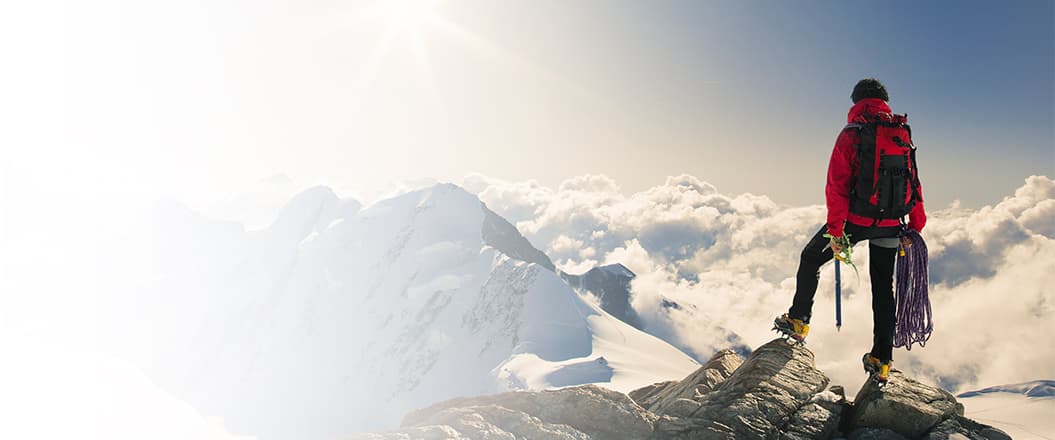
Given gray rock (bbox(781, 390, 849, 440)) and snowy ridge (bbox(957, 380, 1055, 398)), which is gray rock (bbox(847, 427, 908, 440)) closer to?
Result: gray rock (bbox(781, 390, 849, 440))

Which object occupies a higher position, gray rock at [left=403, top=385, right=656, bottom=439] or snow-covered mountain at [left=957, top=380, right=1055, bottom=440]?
snow-covered mountain at [left=957, top=380, right=1055, bottom=440]

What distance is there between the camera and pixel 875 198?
802 cm

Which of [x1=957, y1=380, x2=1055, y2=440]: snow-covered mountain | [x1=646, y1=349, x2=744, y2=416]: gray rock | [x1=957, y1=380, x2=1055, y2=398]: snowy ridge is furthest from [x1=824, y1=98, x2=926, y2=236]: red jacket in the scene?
[x1=957, y1=380, x2=1055, y2=398]: snowy ridge

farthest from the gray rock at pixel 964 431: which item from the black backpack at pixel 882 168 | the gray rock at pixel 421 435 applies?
the gray rock at pixel 421 435

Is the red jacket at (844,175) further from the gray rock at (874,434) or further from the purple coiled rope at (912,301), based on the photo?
the gray rock at (874,434)

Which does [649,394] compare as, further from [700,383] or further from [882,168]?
[882,168]

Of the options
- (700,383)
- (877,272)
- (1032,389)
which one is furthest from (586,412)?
(1032,389)

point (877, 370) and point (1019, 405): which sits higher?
point (1019, 405)

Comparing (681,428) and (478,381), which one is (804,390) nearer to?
(681,428)

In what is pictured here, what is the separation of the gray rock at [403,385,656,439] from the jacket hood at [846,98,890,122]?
6354 mm

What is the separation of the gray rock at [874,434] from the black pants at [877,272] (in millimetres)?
1305

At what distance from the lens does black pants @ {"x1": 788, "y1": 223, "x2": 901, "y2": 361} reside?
28.2 ft

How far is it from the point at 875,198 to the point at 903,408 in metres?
3.60

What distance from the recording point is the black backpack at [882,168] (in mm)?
7977
